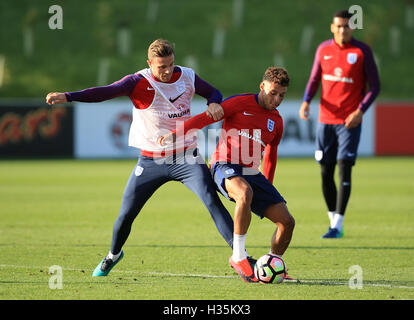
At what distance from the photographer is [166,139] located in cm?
732

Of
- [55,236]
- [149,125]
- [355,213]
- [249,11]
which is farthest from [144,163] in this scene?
[249,11]

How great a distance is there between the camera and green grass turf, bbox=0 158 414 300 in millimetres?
6702

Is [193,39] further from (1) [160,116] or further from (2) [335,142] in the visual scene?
(1) [160,116]

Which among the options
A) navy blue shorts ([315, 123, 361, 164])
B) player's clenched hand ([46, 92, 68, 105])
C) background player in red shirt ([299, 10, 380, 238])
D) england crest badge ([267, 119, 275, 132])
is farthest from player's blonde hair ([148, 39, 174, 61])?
navy blue shorts ([315, 123, 361, 164])

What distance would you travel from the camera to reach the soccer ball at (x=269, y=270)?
22.9 ft

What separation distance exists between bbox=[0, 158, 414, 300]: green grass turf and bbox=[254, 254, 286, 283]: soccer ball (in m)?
0.09

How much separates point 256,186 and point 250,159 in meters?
0.32

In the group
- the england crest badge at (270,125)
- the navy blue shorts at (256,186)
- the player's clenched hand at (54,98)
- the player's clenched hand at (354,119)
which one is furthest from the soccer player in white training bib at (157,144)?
the player's clenched hand at (354,119)

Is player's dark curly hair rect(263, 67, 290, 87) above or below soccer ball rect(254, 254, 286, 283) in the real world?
above

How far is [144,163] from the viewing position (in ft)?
24.7

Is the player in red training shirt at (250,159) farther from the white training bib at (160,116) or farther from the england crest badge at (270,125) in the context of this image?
the white training bib at (160,116)

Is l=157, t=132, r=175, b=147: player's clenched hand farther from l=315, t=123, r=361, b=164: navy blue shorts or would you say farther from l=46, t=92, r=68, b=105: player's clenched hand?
l=315, t=123, r=361, b=164: navy blue shorts

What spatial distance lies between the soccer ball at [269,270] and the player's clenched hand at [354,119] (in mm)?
3677
